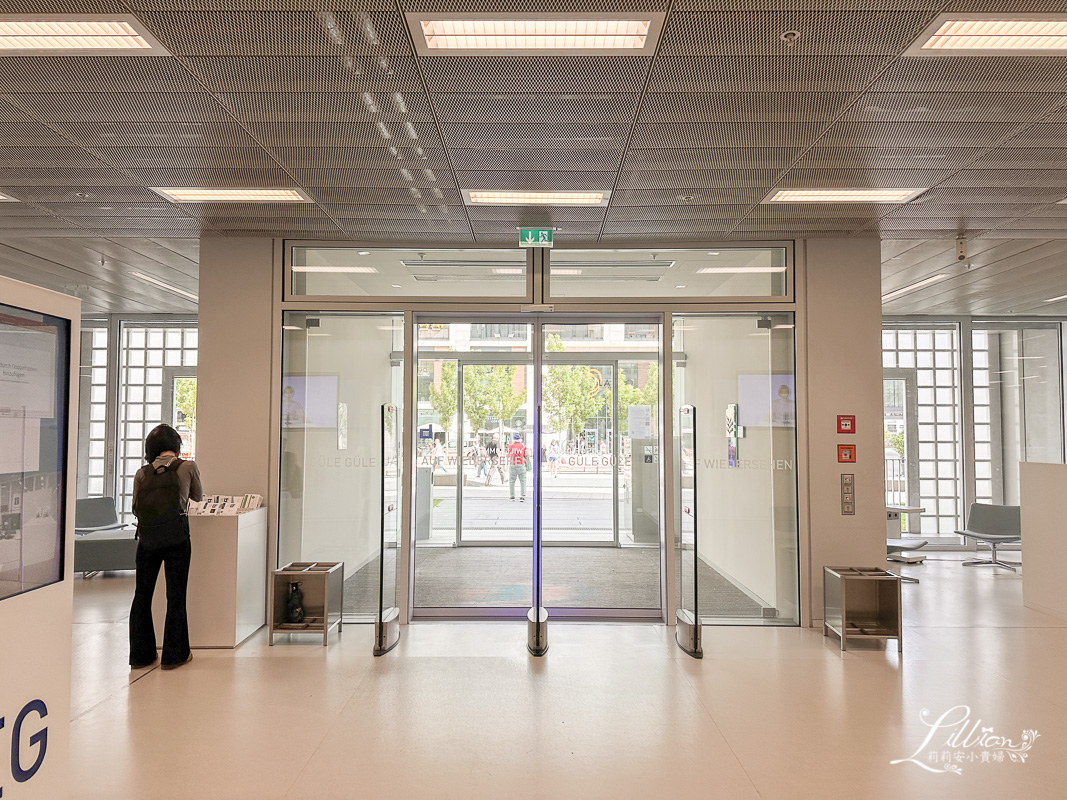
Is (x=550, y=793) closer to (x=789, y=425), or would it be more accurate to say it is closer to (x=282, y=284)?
(x=789, y=425)

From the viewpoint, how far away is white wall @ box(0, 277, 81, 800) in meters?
2.44

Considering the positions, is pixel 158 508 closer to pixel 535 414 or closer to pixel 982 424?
pixel 535 414

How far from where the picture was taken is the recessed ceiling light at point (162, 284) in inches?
327

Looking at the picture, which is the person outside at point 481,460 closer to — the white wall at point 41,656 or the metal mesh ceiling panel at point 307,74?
the metal mesh ceiling panel at point 307,74

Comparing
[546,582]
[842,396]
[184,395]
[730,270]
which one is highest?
[730,270]

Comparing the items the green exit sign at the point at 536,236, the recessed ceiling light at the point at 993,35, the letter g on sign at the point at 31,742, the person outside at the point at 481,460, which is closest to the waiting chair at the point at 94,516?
the person outside at the point at 481,460

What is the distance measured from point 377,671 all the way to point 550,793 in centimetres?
203

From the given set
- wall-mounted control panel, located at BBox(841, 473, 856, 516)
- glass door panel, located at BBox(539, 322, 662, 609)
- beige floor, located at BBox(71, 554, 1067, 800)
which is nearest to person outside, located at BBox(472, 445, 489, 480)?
glass door panel, located at BBox(539, 322, 662, 609)

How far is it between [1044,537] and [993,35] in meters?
5.73

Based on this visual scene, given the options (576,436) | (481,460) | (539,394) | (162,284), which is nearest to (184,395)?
(162,284)

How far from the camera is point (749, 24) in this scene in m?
2.92

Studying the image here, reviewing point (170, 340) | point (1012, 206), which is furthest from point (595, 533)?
point (170, 340)

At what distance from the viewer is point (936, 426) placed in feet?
34.9

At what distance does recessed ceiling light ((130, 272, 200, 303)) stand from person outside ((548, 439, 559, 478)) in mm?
5436
